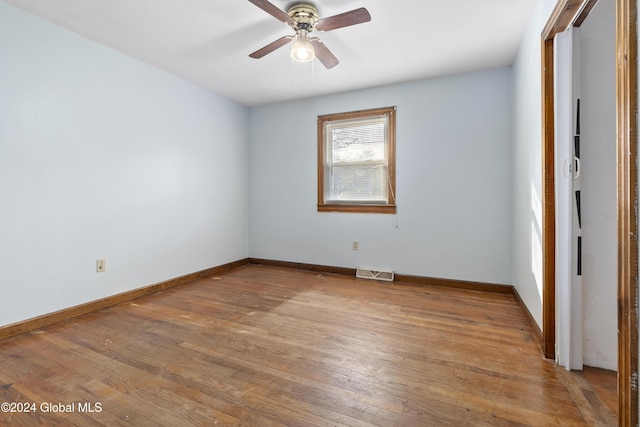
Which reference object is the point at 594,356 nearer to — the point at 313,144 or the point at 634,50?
the point at 634,50

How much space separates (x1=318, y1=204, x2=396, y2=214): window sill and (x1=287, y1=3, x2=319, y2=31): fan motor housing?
7.10 ft

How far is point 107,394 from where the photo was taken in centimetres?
153

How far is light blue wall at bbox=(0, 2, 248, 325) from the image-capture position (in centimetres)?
221

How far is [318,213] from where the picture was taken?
4.12m

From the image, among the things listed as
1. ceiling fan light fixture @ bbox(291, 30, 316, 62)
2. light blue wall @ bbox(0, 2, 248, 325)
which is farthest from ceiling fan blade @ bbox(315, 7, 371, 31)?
light blue wall @ bbox(0, 2, 248, 325)

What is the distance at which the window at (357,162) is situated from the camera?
3.70m

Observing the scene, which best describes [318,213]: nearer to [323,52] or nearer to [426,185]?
[426,185]

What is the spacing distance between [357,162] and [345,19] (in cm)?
204

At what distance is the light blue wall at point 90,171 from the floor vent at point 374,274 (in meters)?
2.01

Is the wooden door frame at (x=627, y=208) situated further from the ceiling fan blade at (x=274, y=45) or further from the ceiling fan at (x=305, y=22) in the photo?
the ceiling fan blade at (x=274, y=45)

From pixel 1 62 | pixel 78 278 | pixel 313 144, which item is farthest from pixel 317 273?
pixel 1 62

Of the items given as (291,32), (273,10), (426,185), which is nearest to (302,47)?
(273,10)

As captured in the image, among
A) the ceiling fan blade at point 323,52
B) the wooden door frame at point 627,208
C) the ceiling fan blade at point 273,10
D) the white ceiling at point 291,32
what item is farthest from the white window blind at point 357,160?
the wooden door frame at point 627,208

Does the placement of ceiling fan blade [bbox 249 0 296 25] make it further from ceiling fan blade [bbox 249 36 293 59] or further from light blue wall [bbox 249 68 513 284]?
light blue wall [bbox 249 68 513 284]
